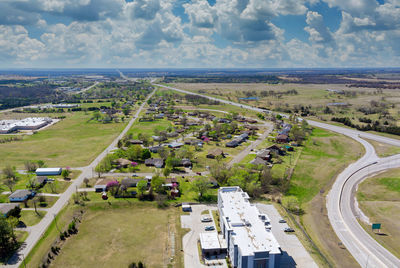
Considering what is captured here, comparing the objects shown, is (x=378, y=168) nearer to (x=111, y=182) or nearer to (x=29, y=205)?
(x=111, y=182)

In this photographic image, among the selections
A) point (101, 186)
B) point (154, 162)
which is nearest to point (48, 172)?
point (101, 186)

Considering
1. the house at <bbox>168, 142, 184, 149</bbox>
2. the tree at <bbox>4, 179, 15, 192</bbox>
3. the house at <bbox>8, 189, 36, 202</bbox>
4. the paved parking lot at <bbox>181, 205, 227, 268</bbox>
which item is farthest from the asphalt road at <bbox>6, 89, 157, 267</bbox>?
the paved parking lot at <bbox>181, 205, 227, 268</bbox>

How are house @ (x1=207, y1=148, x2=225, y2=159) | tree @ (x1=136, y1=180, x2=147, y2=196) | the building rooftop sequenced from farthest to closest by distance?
house @ (x1=207, y1=148, x2=225, y2=159) < tree @ (x1=136, y1=180, x2=147, y2=196) < the building rooftop

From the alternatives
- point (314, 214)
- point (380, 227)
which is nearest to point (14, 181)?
point (314, 214)

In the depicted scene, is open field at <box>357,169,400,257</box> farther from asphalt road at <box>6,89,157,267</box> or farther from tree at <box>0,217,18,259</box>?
tree at <box>0,217,18,259</box>

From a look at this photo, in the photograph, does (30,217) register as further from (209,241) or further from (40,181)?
(209,241)

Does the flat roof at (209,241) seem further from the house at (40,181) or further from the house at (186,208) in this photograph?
the house at (40,181)
